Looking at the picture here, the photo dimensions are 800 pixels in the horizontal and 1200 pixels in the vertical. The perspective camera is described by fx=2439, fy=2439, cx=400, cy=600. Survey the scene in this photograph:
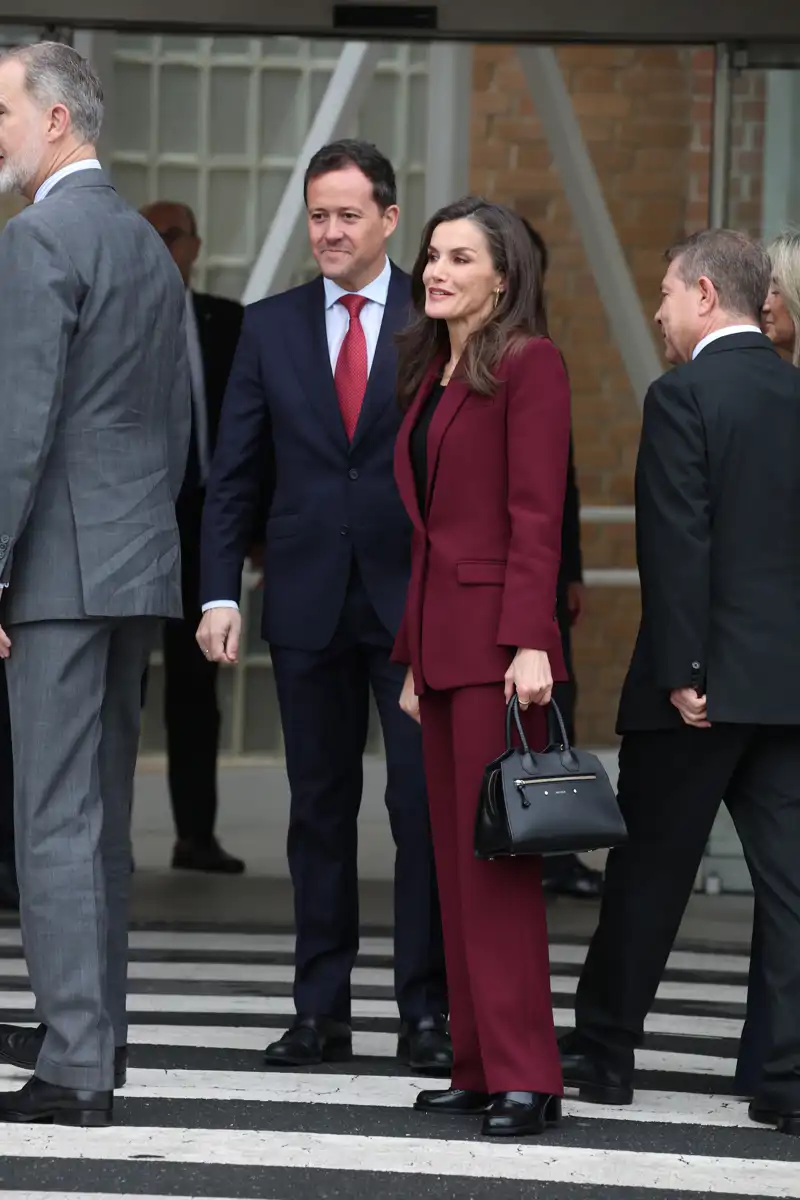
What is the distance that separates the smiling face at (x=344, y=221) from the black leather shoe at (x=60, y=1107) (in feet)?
6.25

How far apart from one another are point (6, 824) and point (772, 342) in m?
3.49

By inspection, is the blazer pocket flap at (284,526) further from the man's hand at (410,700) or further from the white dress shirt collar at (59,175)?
the white dress shirt collar at (59,175)

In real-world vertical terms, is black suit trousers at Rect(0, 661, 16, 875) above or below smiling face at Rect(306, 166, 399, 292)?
below

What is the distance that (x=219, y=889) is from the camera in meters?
8.34

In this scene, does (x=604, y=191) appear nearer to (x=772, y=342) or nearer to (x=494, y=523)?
(x=772, y=342)

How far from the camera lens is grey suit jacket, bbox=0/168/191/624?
15.1ft

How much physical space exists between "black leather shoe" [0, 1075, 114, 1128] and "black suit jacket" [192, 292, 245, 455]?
13.3 ft

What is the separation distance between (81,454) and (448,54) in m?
6.61

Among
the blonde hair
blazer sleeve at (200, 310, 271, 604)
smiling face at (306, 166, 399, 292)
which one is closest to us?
the blonde hair

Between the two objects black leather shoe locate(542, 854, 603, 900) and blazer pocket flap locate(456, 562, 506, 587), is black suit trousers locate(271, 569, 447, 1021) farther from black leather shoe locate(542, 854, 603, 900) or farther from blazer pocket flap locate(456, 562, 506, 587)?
black leather shoe locate(542, 854, 603, 900)

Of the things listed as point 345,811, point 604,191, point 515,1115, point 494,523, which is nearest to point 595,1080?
point 515,1115

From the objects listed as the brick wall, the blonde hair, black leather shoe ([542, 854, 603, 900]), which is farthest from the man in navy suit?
the brick wall

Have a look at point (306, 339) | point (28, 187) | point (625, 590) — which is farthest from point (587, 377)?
point (28, 187)

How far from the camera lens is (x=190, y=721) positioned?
8.69 meters
